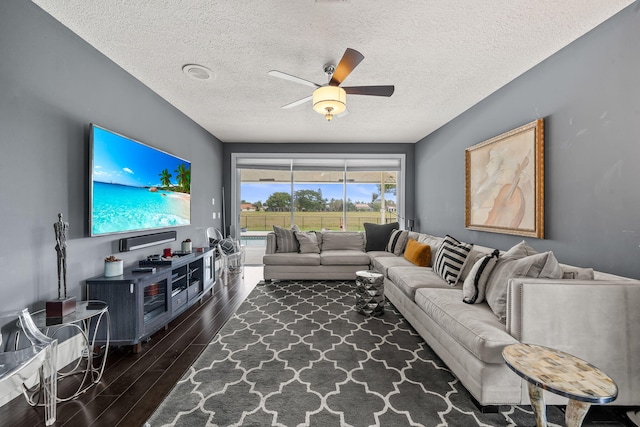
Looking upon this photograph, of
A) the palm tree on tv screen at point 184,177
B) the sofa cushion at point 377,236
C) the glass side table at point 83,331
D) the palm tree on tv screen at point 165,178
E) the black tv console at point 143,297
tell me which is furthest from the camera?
the sofa cushion at point 377,236

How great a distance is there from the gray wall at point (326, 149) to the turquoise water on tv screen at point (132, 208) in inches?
89.3

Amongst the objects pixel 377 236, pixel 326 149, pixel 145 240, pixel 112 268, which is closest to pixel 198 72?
pixel 145 240

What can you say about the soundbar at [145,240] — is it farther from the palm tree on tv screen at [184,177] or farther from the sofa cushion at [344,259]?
the sofa cushion at [344,259]

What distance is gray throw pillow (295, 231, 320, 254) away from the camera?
4.82 m

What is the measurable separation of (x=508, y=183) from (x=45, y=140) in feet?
13.7

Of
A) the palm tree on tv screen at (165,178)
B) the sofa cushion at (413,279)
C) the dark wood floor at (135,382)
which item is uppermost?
the palm tree on tv screen at (165,178)

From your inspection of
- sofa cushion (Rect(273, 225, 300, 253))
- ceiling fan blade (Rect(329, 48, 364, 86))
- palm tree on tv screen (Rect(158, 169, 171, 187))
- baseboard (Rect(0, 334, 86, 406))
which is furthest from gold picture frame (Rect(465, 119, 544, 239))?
baseboard (Rect(0, 334, 86, 406))

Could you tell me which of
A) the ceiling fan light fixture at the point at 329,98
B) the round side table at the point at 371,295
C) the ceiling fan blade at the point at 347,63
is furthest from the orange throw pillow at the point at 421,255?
the ceiling fan blade at the point at 347,63

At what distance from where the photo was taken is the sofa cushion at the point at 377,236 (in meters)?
5.05

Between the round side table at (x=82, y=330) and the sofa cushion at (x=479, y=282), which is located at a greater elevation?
the sofa cushion at (x=479, y=282)

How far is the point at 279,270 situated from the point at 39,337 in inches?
122

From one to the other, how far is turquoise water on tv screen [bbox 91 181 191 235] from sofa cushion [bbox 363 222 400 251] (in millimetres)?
3117

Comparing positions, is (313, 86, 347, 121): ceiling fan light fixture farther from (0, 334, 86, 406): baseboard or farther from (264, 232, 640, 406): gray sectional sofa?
(0, 334, 86, 406): baseboard

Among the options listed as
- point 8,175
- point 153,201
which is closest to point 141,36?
point 8,175
